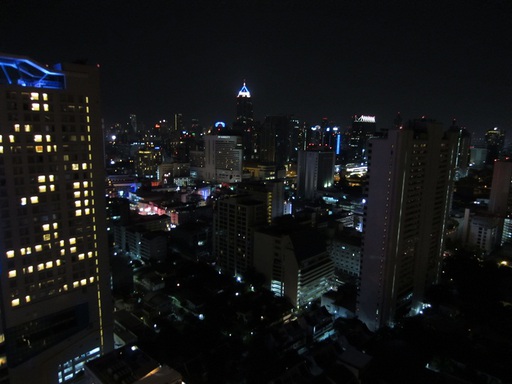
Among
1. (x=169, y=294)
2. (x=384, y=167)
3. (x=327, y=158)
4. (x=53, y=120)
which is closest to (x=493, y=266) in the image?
(x=384, y=167)

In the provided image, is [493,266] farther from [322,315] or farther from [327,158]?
[327,158]

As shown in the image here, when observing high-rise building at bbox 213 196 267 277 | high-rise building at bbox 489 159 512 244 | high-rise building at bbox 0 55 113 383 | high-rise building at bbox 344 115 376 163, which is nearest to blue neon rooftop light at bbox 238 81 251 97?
high-rise building at bbox 344 115 376 163

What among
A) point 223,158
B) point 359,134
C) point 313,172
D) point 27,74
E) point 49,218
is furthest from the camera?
point 359,134

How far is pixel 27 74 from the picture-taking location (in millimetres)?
11859

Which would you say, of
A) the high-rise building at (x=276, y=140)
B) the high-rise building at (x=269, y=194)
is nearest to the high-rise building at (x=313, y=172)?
the high-rise building at (x=269, y=194)

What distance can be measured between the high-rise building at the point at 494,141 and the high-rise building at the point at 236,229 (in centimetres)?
6909

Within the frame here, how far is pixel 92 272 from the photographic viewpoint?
545 inches

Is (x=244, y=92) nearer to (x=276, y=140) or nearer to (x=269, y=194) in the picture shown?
(x=276, y=140)

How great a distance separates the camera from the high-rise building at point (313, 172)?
168ft

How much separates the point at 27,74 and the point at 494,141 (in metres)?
95.5

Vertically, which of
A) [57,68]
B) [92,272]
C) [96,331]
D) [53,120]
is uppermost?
[57,68]

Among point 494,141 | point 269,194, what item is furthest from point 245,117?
point 269,194

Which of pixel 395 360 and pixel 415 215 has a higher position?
pixel 415 215

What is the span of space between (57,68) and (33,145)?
2828 mm
